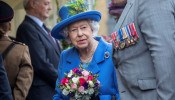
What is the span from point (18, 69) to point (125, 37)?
7.83ft

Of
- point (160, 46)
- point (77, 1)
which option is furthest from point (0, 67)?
point (160, 46)

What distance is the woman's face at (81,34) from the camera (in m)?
3.68

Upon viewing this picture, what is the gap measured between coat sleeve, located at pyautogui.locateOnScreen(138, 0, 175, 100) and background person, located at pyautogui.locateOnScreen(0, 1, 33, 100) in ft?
8.50

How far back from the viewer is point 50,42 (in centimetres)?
542

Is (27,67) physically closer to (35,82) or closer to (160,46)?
(35,82)

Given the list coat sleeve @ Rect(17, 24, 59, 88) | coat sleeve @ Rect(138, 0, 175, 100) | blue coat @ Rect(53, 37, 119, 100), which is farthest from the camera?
coat sleeve @ Rect(17, 24, 59, 88)

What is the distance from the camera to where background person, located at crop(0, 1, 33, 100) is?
461 cm

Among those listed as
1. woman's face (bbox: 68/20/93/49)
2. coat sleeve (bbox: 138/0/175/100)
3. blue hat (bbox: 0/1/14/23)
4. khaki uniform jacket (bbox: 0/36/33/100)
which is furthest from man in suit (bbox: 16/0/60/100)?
coat sleeve (bbox: 138/0/175/100)

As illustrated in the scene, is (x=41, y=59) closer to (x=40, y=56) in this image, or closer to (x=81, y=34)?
(x=40, y=56)

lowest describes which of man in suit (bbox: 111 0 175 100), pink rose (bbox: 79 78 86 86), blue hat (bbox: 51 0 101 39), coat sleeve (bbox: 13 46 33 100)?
coat sleeve (bbox: 13 46 33 100)

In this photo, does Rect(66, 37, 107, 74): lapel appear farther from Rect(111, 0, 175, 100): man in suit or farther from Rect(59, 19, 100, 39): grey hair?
Rect(111, 0, 175, 100): man in suit

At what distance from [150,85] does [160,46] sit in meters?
0.33

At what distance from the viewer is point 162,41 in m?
2.35

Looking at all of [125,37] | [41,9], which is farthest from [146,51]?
[41,9]
